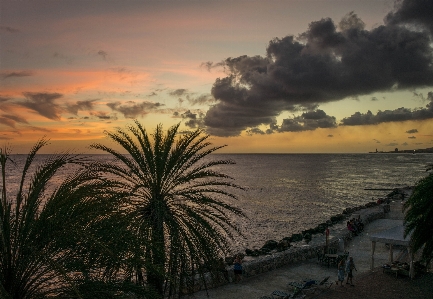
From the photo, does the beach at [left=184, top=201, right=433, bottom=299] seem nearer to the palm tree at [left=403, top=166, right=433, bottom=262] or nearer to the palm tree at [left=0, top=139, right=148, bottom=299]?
the palm tree at [left=403, top=166, right=433, bottom=262]

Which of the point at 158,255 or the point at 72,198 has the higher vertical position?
the point at 72,198

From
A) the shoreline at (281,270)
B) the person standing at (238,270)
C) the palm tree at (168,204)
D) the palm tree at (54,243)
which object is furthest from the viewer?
the person standing at (238,270)

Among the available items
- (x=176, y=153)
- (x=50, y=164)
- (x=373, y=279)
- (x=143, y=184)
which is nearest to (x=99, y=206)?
(x=50, y=164)

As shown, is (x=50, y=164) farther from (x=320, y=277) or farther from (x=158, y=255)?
(x=320, y=277)

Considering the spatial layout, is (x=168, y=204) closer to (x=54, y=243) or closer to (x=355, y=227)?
(x=54, y=243)

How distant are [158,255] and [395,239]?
13.9m

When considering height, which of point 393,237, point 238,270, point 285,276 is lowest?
point 285,276

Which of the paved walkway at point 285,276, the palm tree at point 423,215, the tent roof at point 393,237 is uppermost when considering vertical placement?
the palm tree at point 423,215

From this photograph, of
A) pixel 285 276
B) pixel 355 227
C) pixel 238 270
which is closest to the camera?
pixel 238 270

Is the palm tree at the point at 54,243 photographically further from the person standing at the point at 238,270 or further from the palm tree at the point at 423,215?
the palm tree at the point at 423,215

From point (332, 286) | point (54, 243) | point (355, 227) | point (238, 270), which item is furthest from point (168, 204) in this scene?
point (355, 227)

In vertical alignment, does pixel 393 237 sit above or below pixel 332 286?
above

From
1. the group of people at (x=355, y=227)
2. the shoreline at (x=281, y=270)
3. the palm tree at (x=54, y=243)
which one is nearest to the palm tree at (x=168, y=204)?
the palm tree at (x=54, y=243)

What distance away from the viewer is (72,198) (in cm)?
788
